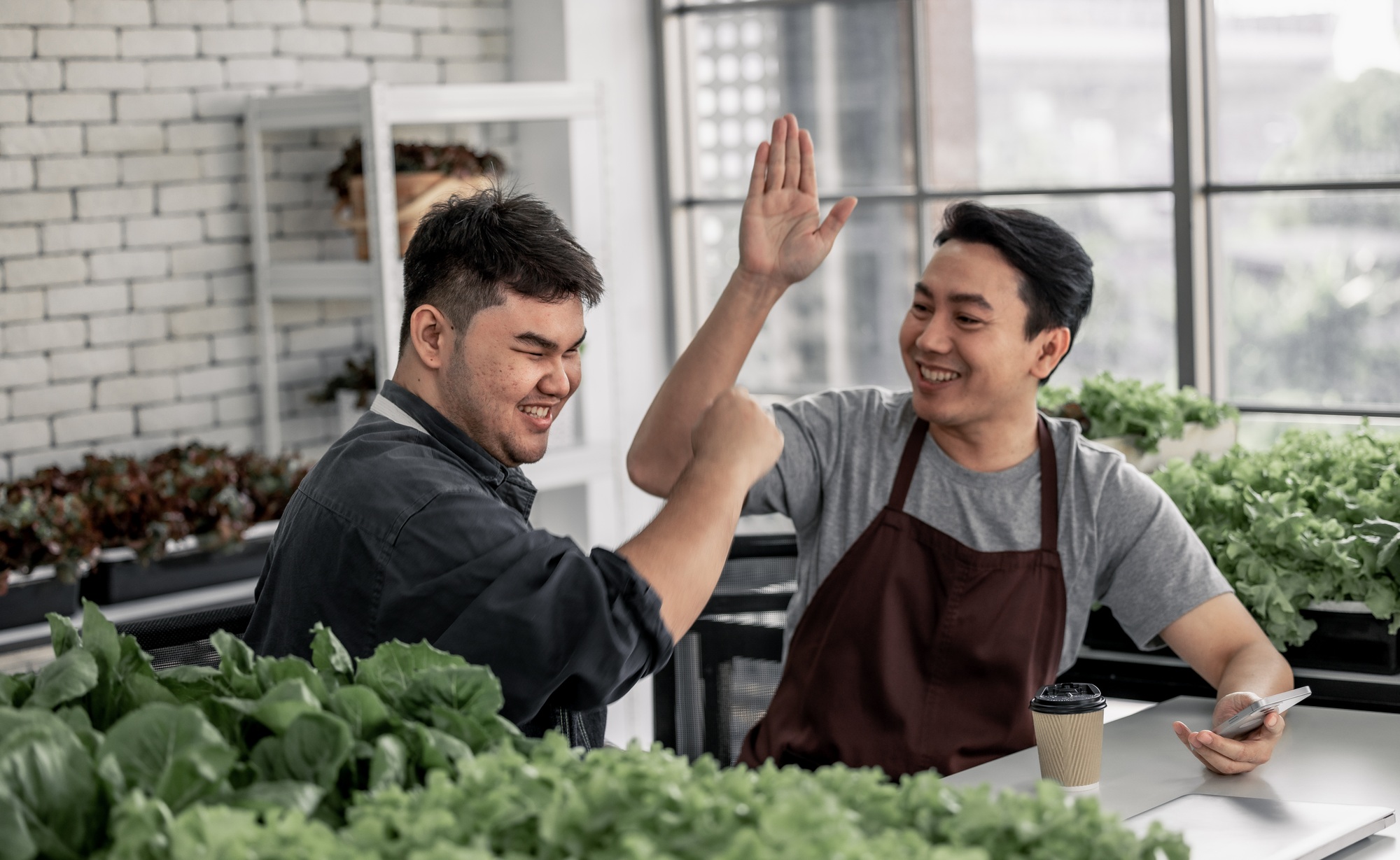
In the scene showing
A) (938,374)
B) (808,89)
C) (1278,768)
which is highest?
(808,89)

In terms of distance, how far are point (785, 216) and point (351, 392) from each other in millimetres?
2378

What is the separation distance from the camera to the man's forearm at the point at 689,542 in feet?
5.36

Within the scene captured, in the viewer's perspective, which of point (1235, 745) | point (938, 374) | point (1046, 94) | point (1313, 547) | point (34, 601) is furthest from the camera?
point (1046, 94)

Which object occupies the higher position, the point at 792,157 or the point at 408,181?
the point at 408,181

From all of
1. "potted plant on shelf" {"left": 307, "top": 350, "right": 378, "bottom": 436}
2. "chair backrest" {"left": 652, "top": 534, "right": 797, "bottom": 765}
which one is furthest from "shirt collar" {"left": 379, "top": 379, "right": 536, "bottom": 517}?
"potted plant on shelf" {"left": 307, "top": 350, "right": 378, "bottom": 436}

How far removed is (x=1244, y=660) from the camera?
78.2 inches

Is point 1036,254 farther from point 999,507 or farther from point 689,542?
point 689,542

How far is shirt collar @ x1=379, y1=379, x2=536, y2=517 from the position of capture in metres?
1.78

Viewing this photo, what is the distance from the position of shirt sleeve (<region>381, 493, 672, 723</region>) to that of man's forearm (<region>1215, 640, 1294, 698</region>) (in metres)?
0.81

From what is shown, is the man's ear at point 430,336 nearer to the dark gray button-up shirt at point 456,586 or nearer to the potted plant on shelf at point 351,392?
the dark gray button-up shirt at point 456,586

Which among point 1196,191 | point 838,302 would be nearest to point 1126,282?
point 1196,191

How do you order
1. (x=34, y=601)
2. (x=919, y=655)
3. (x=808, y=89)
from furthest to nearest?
(x=808, y=89), (x=34, y=601), (x=919, y=655)

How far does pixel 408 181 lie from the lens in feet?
13.5

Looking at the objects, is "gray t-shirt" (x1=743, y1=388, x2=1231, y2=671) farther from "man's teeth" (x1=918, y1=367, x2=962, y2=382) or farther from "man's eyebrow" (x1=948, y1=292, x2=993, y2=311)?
"man's eyebrow" (x1=948, y1=292, x2=993, y2=311)
